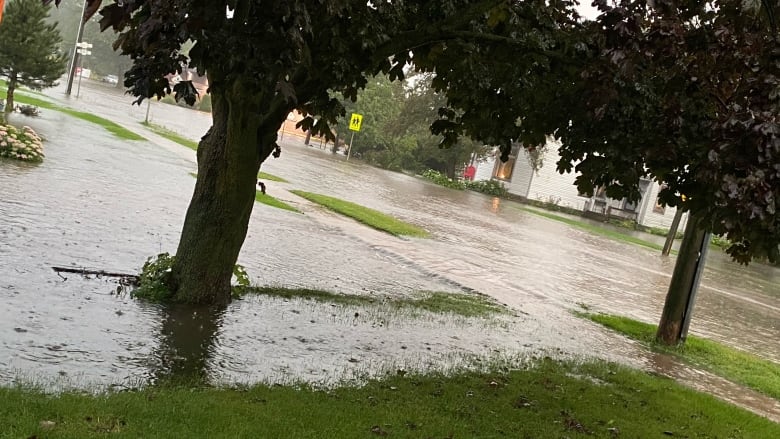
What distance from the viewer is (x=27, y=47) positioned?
77.4 feet

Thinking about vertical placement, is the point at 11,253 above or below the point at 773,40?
below

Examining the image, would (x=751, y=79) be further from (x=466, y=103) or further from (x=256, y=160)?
(x=256, y=160)

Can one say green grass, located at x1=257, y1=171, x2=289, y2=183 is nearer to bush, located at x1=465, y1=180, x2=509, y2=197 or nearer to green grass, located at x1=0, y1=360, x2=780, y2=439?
green grass, located at x1=0, y1=360, x2=780, y2=439

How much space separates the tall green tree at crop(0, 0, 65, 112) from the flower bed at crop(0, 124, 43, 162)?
7.77 metres

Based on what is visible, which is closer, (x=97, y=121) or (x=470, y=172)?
(x=97, y=121)

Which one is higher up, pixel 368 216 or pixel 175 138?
pixel 175 138

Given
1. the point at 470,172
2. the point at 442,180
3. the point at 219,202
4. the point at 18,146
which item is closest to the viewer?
the point at 219,202

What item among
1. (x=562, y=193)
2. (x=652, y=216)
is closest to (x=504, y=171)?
(x=562, y=193)

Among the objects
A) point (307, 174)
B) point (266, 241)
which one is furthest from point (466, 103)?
point (307, 174)

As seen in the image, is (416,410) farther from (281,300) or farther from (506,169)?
(506,169)

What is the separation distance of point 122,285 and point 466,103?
4.43 metres

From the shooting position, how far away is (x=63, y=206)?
12164mm

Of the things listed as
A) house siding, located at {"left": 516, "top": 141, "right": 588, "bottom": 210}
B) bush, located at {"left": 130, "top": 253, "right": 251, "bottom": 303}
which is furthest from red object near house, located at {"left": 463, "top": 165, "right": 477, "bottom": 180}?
bush, located at {"left": 130, "top": 253, "right": 251, "bottom": 303}

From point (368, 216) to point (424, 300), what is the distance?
30.9ft
